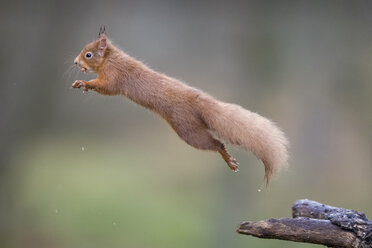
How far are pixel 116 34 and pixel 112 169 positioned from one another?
71 centimetres

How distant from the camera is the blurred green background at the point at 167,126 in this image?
10.4 feet

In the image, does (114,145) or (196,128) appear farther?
(114,145)

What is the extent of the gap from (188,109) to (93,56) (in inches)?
13.9

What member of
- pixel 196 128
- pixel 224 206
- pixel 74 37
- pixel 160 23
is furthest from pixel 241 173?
pixel 196 128

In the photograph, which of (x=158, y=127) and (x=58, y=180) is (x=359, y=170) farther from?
(x=58, y=180)

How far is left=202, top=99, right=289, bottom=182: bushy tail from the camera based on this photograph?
1.85m

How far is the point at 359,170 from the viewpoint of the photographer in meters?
3.27

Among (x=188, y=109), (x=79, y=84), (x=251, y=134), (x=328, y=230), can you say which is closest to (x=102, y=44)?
(x=79, y=84)

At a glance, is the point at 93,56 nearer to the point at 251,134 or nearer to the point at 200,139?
the point at 200,139

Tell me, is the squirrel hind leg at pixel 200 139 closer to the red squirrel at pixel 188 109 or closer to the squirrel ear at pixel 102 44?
the red squirrel at pixel 188 109

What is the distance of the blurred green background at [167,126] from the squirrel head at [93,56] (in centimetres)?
114

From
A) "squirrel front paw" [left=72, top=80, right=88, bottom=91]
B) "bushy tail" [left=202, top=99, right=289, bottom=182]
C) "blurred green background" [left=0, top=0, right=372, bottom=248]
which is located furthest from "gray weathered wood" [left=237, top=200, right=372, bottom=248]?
"blurred green background" [left=0, top=0, right=372, bottom=248]

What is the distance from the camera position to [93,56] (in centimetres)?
199

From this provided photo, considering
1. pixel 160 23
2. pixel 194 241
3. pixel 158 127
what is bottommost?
pixel 194 241
